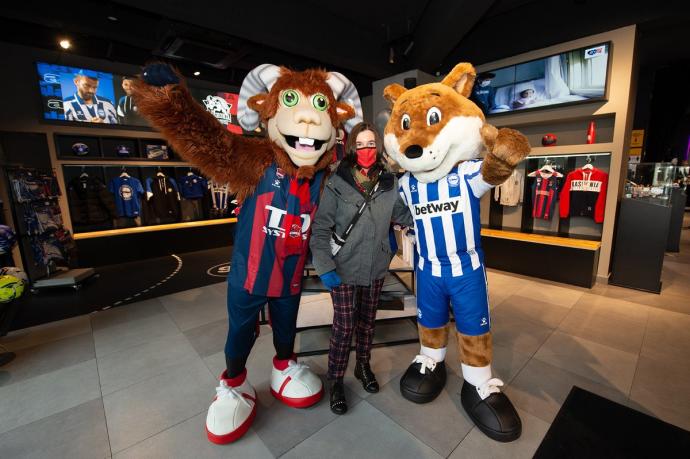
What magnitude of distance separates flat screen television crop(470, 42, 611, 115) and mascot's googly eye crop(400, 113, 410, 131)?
11.2 feet

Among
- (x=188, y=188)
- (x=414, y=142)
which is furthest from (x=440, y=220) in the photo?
(x=188, y=188)

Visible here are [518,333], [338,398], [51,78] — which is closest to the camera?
[338,398]

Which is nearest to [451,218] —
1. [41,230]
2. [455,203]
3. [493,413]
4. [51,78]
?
[455,203]

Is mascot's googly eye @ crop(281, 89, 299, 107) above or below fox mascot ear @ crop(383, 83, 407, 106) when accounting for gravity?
below

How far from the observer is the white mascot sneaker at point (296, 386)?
178 cm

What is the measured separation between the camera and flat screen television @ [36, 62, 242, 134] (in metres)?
4.53

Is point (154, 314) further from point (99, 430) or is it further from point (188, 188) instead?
point (188, 188)

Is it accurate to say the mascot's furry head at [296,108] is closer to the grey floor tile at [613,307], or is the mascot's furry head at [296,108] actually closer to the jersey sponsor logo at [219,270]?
the grey floor tile at [613,307]

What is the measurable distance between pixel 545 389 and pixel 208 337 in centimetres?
251

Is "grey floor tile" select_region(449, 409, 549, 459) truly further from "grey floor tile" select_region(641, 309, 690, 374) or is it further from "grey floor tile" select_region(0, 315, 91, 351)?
"grey floor tile" select_region(0, 315, 91, 351)

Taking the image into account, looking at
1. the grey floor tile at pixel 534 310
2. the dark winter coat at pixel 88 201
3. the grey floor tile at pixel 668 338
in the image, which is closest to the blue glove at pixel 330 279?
the grey floor tile at pixel 534 310

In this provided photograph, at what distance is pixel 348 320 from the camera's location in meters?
1.72

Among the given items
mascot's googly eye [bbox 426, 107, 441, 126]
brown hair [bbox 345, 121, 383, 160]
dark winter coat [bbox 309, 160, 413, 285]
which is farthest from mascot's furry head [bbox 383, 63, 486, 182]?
dark winter coat [bbox 309, 160, 413, 285]

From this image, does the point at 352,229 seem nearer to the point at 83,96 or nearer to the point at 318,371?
the point at 318,371
